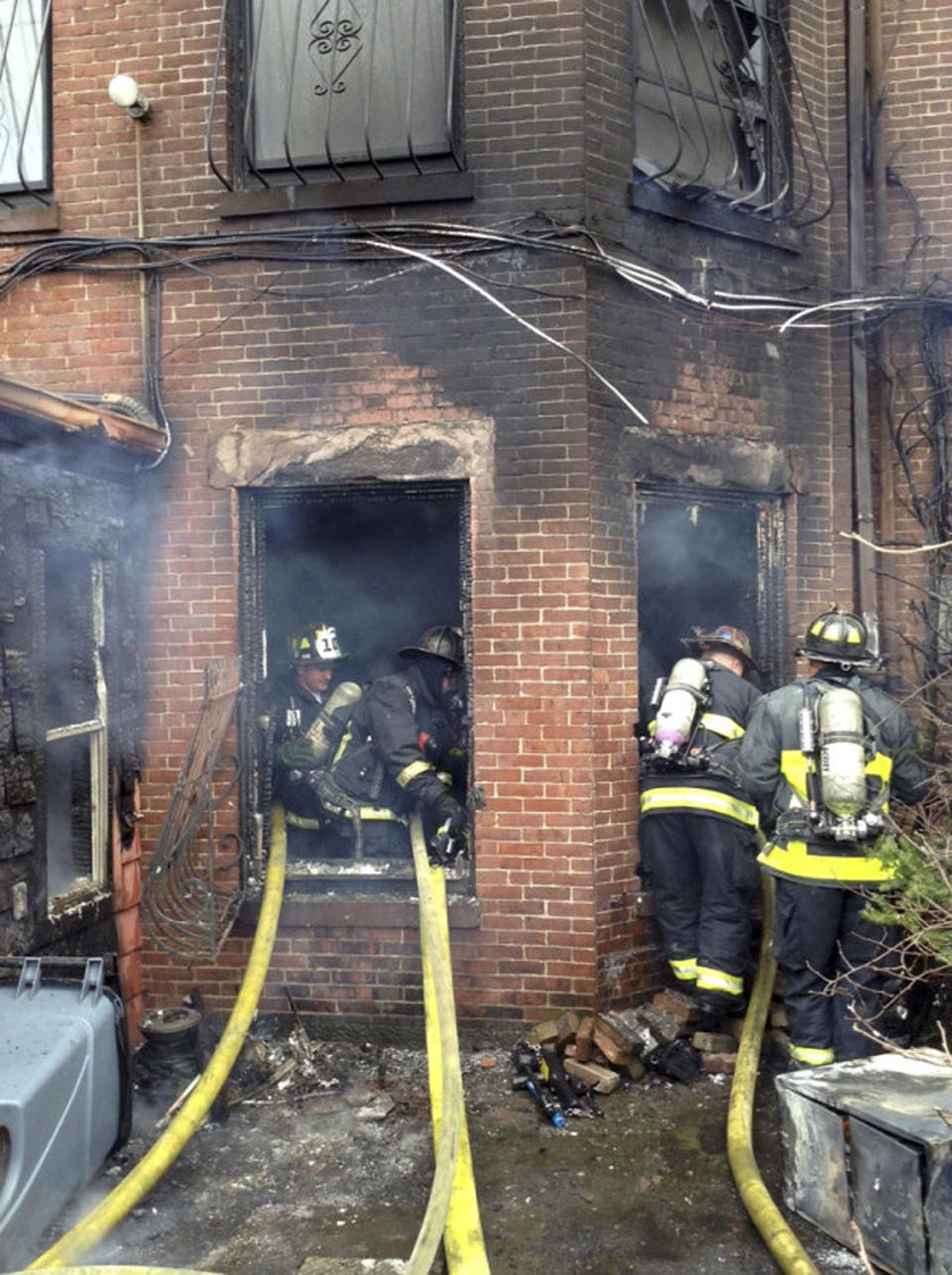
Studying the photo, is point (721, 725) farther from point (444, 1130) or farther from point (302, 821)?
point (444, 1130)

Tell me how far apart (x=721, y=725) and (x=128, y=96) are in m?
4.74

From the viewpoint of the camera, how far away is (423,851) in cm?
611

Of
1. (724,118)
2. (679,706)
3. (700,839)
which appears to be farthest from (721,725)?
(724,118)

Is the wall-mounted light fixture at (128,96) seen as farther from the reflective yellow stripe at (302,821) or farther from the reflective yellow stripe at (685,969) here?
the reflective yellow stripe at (685,969)

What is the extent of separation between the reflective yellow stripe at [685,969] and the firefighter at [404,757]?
4.50ft

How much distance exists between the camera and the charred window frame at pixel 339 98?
6.46 metres

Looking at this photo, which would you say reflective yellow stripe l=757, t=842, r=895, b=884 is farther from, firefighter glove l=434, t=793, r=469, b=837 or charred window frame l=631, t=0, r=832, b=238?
charred window frame l=631, t=0, r=832, b=238

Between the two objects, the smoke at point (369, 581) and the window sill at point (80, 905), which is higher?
the smoke at point (369, 581)

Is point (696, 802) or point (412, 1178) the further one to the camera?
point (696, 802)

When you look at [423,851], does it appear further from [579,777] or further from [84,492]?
[84,492]

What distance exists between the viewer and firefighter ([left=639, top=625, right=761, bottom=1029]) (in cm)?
627

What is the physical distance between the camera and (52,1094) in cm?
418

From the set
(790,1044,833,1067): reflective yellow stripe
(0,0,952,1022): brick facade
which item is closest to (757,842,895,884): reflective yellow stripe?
(790,1044,833,1067): reflective yellow stripe

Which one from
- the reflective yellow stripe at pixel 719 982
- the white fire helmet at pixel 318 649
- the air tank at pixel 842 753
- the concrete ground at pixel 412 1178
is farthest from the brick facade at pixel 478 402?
the air tank at pixel 842 753
